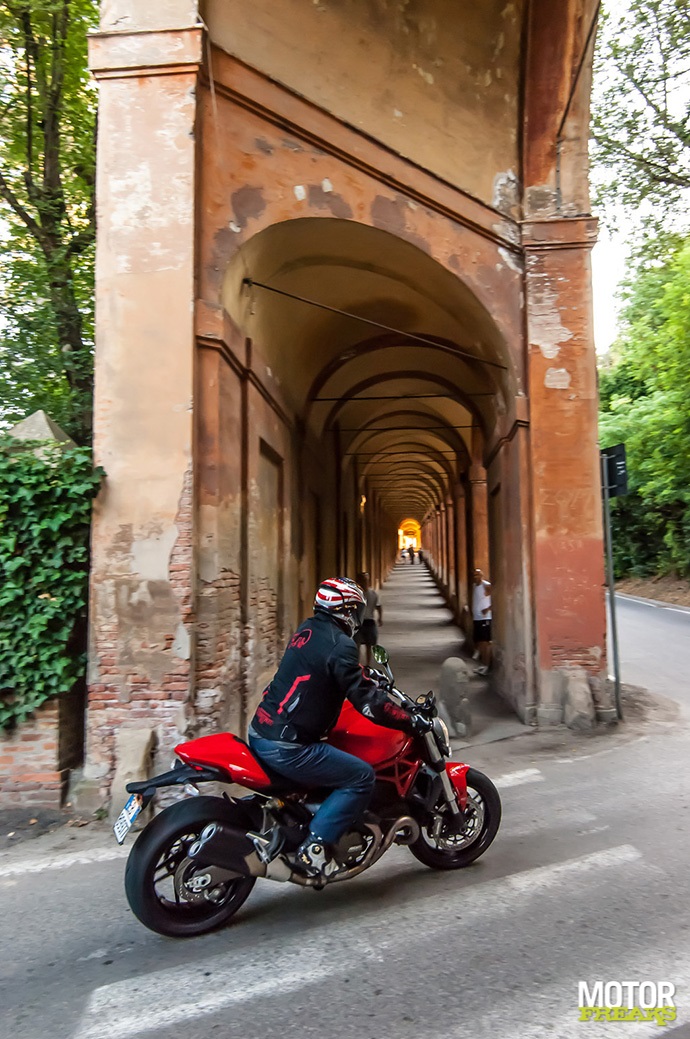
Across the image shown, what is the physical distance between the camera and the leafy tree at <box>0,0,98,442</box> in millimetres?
8945

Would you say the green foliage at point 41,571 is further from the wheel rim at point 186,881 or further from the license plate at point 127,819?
the wheel rim at point 186,881

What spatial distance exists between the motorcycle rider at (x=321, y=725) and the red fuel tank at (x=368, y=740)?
0.17 m

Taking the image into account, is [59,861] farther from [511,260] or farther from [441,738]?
[511,260]

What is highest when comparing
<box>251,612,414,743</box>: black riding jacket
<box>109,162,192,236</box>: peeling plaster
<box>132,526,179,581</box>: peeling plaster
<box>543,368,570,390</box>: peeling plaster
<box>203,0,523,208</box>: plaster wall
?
<box>203,0,523,208</box>: plaster wall

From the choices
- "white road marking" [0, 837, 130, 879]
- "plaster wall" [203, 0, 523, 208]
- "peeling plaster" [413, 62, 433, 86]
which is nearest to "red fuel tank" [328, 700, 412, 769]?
"white road marking" [0, 837, 130, 879]

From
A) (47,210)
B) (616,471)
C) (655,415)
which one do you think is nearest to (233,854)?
(616,471)

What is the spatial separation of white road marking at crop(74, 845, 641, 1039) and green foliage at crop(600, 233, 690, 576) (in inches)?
699

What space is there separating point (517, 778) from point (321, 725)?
130 inches

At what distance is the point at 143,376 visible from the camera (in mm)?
6102

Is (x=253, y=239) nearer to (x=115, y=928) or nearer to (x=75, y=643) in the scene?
(x=75, y=643)

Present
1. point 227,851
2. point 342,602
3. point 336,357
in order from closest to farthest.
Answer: point 227,851 → point 342,602 → point 336,357

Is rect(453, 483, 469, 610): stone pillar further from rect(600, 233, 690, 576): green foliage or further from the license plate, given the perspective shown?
the license plate

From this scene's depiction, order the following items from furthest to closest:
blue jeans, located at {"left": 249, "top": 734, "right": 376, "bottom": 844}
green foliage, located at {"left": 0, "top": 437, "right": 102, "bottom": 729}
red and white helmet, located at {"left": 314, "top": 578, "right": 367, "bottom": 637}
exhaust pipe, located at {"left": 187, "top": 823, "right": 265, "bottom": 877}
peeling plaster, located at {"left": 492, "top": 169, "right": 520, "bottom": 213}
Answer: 1. peeling plaster, located at {"left": 492, "top": 169, "right": 520, "bottom": 213}
2. green foliage, located at {"left": 0, "top": 437, "right": 102, "bottom": 729}
3. red and white helmet, located at {"left": 314, "top": 578, "right": 367, "bottom": 637}
4. blue jeans, located at {"left": 249, "top": 734, "right": 376, "bottom": 844}
5. exhaust pipe, located at {"left": 187, "top": 823, "right": 265, "bottom": 877}

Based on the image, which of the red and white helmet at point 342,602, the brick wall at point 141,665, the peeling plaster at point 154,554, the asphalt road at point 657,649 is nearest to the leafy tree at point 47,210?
the peeling plaster at point 154,554
